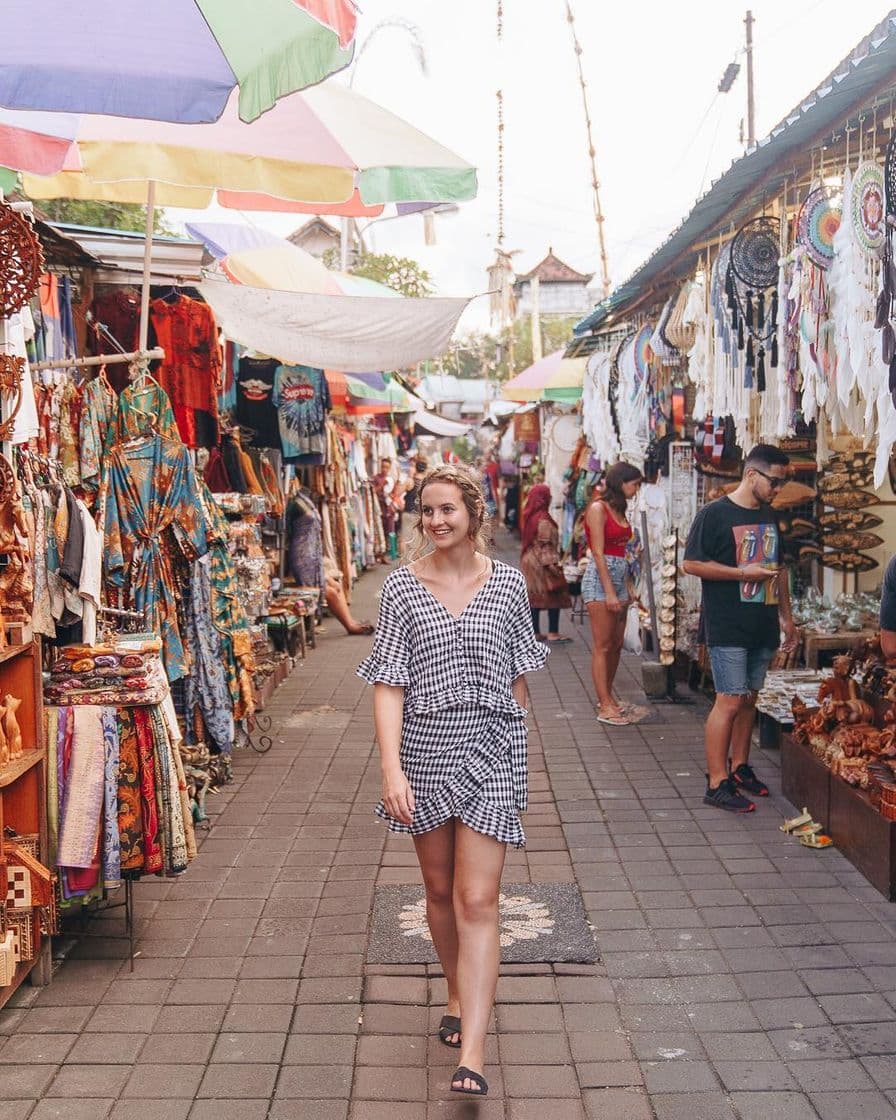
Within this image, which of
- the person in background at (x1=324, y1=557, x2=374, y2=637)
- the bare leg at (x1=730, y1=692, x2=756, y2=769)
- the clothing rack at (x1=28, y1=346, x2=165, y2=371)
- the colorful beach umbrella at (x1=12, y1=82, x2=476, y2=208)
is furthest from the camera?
the person in background at (x1=324, y1=557, x2=374, y2=637)

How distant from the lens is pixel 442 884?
3395 mm

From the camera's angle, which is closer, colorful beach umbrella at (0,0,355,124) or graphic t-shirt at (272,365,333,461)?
colorful beach umbrella at (0,0,355,124)

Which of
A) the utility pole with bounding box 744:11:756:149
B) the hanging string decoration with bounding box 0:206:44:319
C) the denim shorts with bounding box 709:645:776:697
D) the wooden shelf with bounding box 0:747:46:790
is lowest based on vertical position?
the denim shorts with bounding box 709:645:776:697

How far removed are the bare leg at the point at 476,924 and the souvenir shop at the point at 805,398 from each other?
5.96 ft

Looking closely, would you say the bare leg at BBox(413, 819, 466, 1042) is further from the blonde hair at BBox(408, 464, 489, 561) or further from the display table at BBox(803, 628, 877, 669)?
the display table at BBox(803, 628, 877, 669)

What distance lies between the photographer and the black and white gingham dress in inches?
130

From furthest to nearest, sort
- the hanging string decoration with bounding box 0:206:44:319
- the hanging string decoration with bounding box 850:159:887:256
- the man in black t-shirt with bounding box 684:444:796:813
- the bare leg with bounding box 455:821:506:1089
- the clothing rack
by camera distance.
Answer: the man in black t-shirt with bounding box 684:444:796:813, the clothing rack, the hanging string decoration with bounding box 850:159:887:256, the hanging string decoration with bounding box 0:206:44:319, the bare leg with bounding box 455:821:506:1089

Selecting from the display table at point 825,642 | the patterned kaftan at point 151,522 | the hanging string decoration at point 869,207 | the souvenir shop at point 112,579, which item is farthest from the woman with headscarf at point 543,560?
the hanging string decoration at point 869,207

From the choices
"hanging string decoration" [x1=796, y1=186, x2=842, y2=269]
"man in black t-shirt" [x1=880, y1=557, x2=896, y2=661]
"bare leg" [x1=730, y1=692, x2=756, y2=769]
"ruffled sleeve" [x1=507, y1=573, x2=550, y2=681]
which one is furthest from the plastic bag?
"ruffled sleeve" [x1=507, y1=573, x2=550, y2=681]

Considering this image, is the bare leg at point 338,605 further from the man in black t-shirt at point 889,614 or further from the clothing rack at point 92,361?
the man in black t-shirt at point 889,614

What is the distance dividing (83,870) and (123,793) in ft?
1.00

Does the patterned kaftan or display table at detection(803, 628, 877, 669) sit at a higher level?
the patterned kaftan

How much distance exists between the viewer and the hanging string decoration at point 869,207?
395cm

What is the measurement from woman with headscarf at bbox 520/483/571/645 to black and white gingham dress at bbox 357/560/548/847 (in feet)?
25.0
